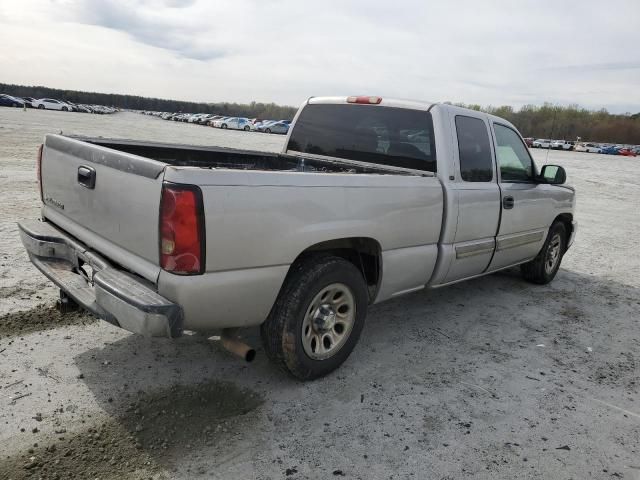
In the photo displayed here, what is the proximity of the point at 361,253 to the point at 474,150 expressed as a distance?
1.58 m

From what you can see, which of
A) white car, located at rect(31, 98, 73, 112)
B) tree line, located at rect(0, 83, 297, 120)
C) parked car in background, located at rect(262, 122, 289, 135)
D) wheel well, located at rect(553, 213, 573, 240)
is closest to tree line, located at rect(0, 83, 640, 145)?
tree line, located at rect(0, 83, 297, 120)

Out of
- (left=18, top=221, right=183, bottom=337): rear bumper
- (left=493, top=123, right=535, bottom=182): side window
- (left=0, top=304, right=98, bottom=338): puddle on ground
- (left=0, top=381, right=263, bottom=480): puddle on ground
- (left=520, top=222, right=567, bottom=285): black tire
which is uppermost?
(left=493, top=123, right=535, bottom=182): side window

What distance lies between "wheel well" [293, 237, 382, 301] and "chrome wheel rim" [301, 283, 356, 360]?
260 mm

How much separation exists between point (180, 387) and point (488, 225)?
3013mm

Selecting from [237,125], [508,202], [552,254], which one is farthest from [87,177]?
[237,125]

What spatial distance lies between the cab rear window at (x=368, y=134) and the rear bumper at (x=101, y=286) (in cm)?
244

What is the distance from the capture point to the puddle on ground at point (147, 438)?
252 centimetres

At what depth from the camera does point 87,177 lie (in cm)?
317

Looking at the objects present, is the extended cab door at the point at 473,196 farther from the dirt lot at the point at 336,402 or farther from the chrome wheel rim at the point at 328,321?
the chrome wheel rim at the point at 328,321

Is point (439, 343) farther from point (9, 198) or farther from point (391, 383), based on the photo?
point (9, 198)

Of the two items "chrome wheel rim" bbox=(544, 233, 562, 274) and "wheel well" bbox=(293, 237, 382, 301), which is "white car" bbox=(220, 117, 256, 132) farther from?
"wheel well" bbox=(293, 237, 382, 301)

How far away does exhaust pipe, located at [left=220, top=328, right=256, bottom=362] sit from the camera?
3029mm

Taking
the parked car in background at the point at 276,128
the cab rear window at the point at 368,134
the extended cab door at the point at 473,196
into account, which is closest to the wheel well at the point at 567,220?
the extended cab door at the point at 473,196

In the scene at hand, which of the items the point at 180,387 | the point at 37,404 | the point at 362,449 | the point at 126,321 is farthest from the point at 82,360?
the point at 362,449
